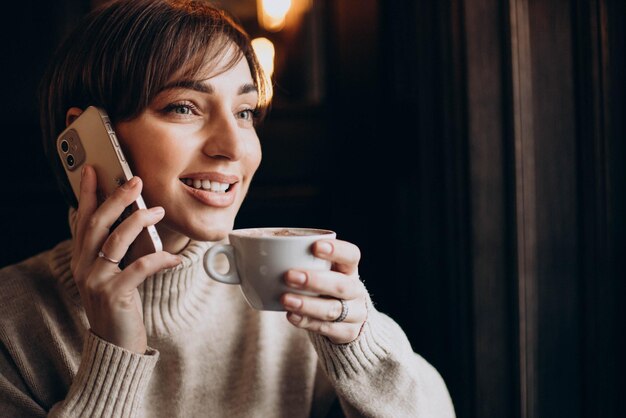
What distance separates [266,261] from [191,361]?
1.53 ft

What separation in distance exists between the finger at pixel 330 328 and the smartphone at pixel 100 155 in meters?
0.26

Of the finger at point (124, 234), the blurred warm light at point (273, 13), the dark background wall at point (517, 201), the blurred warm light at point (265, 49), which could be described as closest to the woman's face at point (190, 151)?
the finger at point (124, 234)

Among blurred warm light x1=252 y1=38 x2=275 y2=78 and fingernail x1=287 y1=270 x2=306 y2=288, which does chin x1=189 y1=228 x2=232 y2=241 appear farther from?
blurred warm light x1=252 y1=38 x2=275 y2=78

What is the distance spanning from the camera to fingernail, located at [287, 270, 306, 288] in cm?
72

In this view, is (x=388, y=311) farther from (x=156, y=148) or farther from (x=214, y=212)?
(x=156, y=148)

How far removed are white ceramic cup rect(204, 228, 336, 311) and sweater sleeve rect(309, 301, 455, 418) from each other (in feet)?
0.65

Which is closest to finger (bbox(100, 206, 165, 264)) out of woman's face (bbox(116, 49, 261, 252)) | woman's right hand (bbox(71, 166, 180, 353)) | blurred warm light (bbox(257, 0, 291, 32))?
woman's right hand (bbox(71, 166, 180, 353))

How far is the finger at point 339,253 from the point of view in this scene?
72 centimetres

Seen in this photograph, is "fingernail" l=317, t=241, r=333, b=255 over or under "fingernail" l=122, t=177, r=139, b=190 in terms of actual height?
under

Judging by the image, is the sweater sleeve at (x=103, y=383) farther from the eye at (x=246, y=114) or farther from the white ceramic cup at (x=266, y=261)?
the eye at (x=246, y=114)

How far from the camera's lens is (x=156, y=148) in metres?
0.91

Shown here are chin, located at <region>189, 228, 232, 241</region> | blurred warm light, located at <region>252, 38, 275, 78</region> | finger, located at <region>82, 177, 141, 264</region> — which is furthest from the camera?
blurred warm light, located at <region>252, 38, 275, 78</region>

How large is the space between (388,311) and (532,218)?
0.63 m

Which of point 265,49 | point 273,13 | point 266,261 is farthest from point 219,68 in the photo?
point 265,49
